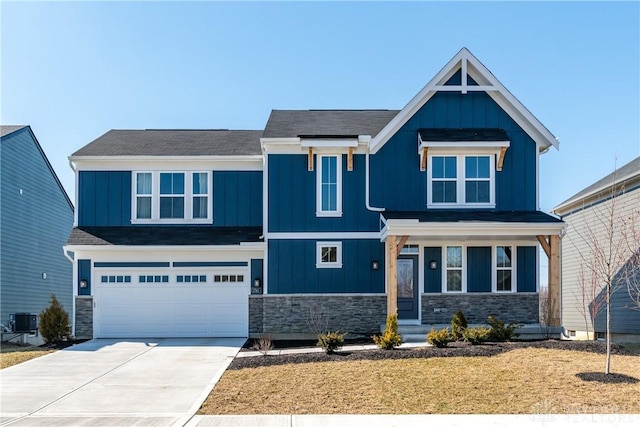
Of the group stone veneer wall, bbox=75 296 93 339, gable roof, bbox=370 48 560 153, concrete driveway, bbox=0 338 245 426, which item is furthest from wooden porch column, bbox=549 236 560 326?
stone veneer wall, bbox=75 296 93 339

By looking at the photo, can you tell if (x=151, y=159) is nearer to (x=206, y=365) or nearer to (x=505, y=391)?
(x=206, y=365)

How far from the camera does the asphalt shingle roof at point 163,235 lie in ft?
64.1

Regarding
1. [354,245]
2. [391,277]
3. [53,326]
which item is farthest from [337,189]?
[53,326]

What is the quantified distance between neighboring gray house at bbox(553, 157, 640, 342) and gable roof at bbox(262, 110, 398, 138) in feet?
23.8

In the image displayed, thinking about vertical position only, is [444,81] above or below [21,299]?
above

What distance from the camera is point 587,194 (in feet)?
76.1

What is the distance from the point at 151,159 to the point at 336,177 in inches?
228

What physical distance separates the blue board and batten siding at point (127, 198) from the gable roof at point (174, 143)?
Result: 0.70 m

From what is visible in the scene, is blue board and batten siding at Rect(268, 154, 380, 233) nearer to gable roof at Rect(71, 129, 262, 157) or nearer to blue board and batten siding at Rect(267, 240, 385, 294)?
blue board and batten siding at Rect(267, 240, 385, 294)

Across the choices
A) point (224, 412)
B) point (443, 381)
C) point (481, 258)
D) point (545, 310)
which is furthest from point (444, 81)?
point (224, 412)

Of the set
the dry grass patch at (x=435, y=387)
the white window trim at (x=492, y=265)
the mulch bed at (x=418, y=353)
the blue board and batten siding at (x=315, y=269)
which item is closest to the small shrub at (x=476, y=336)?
the mulch bed at (x=418, y=353)

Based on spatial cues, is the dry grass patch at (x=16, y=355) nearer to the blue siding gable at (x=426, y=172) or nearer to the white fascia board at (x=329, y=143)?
the white fascia board at (x=329, y=143)

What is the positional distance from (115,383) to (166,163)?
9.35 m

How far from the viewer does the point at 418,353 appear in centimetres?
1443
